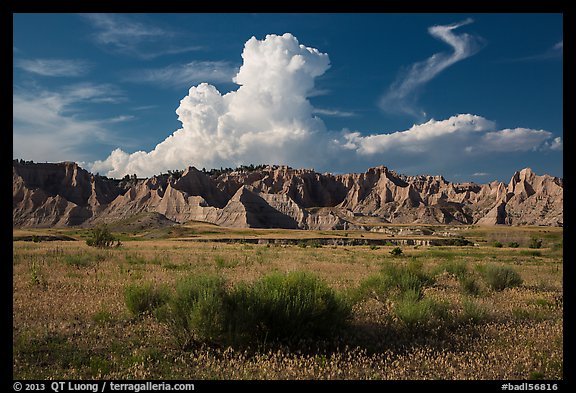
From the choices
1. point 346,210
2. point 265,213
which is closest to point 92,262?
point 265,213

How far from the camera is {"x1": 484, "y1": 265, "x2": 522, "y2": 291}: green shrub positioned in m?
14.8

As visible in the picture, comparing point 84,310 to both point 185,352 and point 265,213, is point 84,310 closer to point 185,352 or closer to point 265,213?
point 185,352

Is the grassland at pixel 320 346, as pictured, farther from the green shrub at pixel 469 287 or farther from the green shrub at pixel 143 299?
the green shrub at pixel 469 287

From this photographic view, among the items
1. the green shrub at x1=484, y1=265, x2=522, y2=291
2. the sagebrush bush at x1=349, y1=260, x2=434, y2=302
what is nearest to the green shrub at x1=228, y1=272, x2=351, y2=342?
the sagebrush bush at x1=349, y1=260, x2=434, y2=302

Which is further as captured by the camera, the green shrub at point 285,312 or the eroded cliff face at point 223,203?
the eroded cliff face at point 223,203

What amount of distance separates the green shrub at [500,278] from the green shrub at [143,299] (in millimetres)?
11891

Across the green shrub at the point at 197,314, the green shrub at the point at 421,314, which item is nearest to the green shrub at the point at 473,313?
the green shrub at the point at 421,314

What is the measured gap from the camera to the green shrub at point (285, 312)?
7.14 m

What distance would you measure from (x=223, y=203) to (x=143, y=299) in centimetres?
13394

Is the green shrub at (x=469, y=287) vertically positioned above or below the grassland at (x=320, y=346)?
below

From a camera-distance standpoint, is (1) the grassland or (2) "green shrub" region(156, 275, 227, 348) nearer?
(1) the grassland

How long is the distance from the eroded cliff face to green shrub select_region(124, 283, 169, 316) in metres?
101

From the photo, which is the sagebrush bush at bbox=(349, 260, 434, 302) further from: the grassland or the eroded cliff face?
the eroded cliff face
